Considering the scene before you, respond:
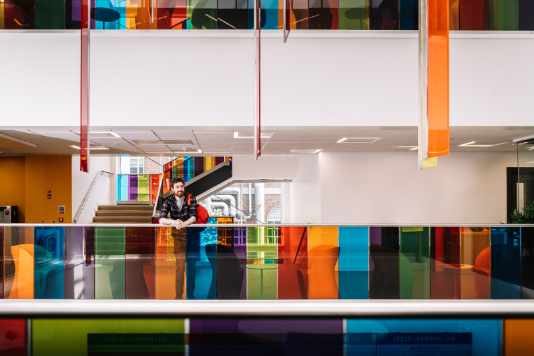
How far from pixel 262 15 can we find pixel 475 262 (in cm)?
459

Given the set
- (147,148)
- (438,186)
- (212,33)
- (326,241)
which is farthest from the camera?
(438,186)

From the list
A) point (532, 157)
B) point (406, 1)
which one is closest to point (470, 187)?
point (532, 157)

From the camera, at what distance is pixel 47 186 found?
30.0 ft

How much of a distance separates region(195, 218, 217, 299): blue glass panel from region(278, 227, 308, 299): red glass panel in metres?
0.84

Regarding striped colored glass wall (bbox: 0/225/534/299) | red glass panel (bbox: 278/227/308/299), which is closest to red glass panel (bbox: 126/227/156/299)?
striped colored glass wall (bbox: 0/225/534/299)

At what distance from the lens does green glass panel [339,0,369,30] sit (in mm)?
4707

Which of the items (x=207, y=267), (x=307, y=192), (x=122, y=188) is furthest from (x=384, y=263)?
(x=122, y=188)

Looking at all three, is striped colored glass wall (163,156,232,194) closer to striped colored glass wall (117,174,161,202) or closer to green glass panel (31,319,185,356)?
striped colored glass wall (117,174,161,202)

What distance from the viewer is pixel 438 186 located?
8969 mm

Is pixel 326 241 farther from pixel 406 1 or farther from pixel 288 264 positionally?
pixel 406 1

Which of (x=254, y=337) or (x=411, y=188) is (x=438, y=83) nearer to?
(x=254, y=337)

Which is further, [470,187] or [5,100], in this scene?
[470,187]

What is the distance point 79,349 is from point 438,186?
9.45m

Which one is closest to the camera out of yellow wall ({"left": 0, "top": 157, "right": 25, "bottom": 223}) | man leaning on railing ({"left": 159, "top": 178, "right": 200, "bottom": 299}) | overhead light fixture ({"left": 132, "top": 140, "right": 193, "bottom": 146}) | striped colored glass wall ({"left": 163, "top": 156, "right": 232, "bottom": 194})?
man leaning on railing ({"left": 159, "top": 178, "right": 200, "bottom": 299})
